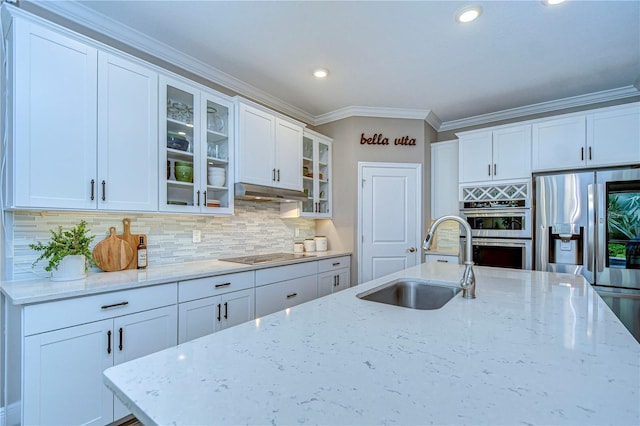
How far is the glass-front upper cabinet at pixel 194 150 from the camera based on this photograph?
2.34m

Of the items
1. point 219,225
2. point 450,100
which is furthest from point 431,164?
point 219,225

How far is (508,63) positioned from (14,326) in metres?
4.19

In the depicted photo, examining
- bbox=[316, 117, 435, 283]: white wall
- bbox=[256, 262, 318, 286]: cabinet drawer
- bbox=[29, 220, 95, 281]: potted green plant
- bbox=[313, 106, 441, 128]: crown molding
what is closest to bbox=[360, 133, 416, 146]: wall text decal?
bbox=[316, 117, 435, 283]: white wall

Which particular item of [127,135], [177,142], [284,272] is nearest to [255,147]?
[177,142]

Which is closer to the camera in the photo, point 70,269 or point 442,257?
point 70,269

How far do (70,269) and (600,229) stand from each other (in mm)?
4192

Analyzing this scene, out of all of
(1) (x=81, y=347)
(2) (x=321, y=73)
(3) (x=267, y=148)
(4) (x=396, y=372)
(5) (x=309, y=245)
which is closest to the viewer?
(4) (x=396, y=372)

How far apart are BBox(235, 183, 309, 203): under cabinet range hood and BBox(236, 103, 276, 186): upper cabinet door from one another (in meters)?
0.07

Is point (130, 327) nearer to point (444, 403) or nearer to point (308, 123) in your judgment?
point (444, 403)

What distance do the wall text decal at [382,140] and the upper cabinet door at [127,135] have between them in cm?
239

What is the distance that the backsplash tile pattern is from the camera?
1.87 metres

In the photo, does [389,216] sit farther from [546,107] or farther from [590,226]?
[546,107]

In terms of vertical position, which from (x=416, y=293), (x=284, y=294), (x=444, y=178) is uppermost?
(x=444, y=178)

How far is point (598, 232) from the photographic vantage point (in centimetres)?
280
